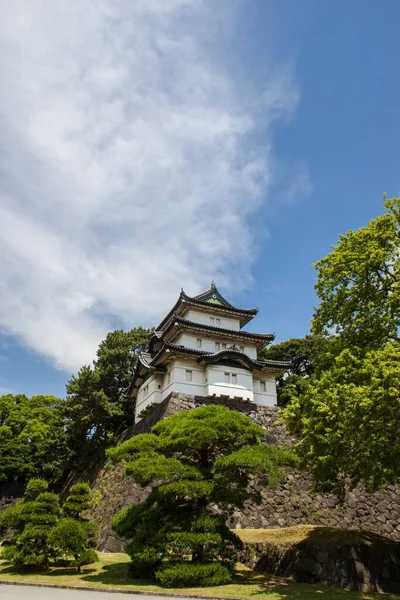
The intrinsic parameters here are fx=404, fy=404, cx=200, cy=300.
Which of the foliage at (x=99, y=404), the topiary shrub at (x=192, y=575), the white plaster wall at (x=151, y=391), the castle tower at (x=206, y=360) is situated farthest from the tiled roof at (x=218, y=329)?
the topiary shrub at (x=192, y=575)

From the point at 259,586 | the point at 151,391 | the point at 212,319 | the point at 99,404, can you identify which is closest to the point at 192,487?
the point at 259,586

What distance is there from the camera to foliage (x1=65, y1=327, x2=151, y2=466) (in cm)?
3066

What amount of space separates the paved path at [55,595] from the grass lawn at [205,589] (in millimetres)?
441

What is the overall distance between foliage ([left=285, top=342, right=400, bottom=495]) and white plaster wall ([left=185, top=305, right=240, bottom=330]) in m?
17.9

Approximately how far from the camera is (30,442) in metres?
36.9

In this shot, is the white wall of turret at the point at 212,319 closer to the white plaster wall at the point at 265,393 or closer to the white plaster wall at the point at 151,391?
the white plaster wall at the point at 265,393

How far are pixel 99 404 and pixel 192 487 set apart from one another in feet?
70.6

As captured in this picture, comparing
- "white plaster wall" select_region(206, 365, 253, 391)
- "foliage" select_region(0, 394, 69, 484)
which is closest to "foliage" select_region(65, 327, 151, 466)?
"foliage" select_region(0, 394, 69, 484)

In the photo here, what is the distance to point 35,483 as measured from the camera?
46.7 ft

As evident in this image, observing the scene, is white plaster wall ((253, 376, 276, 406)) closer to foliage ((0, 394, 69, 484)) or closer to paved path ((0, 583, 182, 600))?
foliage ((0, 394, 69, 484))

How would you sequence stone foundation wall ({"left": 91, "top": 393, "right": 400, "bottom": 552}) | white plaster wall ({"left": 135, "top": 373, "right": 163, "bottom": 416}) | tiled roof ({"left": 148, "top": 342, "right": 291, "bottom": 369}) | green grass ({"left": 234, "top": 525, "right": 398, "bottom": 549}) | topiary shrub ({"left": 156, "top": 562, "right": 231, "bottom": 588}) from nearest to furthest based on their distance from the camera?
topiary shrub ({"left": 156, "top": 562, "right": 231, "bottom": 588})
green grass ({"left": 234, "top": 525, "right": 398, "bottom": 549})
stone foundation wall ({"left": 91, "top": 393, "right": 400, "bottom": 552})
tiled roof ({"left": 148, "top": 342, "right": 291, "bottom": 369})
white plaster wall ({"left": 135, "top": 373, "right": 163, "bottom": 416})

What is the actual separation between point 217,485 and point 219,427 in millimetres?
1618

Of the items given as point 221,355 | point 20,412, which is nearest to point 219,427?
point 221,355

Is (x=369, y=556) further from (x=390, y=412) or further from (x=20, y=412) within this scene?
(x=20, y=412)
